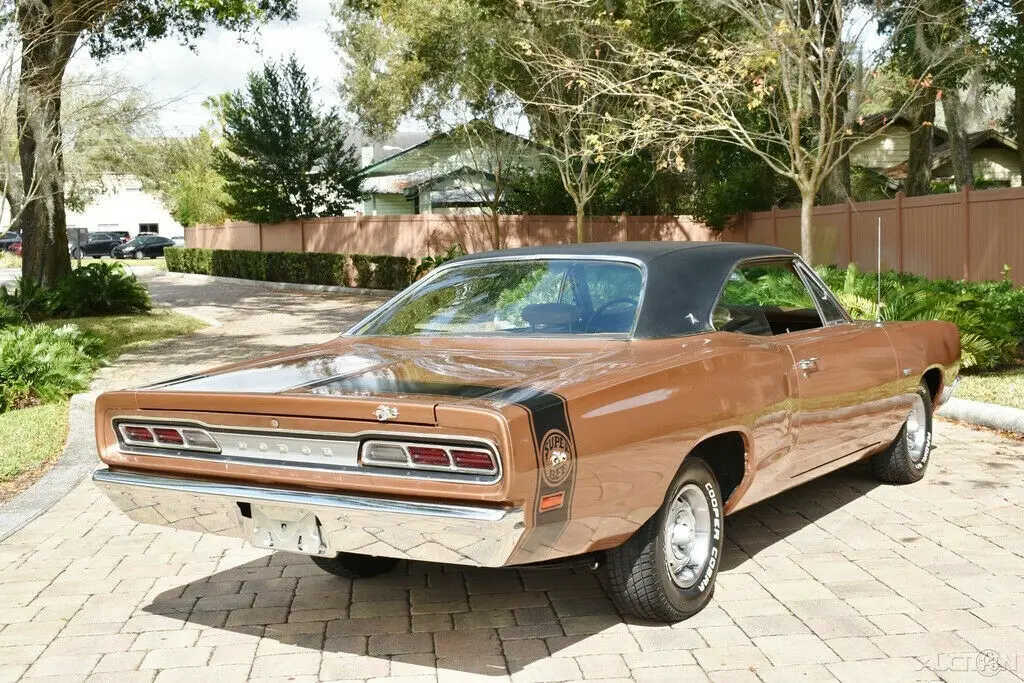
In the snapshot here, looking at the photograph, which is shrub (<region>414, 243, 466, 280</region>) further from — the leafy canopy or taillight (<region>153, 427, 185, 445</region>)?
taillight (<region>153, 427, 185, 445</region>)

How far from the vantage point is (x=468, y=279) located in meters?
5.62

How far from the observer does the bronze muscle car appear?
3834 millimetres

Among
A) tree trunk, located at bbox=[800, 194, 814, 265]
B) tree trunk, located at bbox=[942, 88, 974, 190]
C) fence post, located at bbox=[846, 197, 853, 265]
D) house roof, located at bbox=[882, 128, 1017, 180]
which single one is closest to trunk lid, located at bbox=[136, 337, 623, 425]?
tree trunk, located at bbox=[800, 194, 814, 265]

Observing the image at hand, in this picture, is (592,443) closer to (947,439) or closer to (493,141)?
(947,439)

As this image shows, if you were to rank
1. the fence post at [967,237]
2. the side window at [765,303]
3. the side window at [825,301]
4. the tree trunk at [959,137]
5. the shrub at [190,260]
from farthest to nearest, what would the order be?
1. the shrub at [190,260]
2. the tree trunk at [959,137]
3. the fence post at [967,237]
4. the side window at [825,301]
5. the side window at [765,303]

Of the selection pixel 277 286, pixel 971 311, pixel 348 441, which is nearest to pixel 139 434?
pixel 348 441

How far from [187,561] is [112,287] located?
17399mm

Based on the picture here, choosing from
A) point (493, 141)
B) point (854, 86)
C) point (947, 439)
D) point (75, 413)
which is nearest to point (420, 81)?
point (493, 141)

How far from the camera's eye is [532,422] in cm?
377

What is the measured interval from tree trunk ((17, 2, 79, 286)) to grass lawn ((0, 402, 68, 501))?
→ 4787mm

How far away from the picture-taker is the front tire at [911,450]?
6930mm

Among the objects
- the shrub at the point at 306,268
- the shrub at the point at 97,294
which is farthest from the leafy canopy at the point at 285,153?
the shrub at the point at 97,294

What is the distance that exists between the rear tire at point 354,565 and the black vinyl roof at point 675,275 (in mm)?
1654

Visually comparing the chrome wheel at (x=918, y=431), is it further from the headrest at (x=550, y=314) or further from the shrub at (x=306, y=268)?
the shrub at (x=306, y=268)
